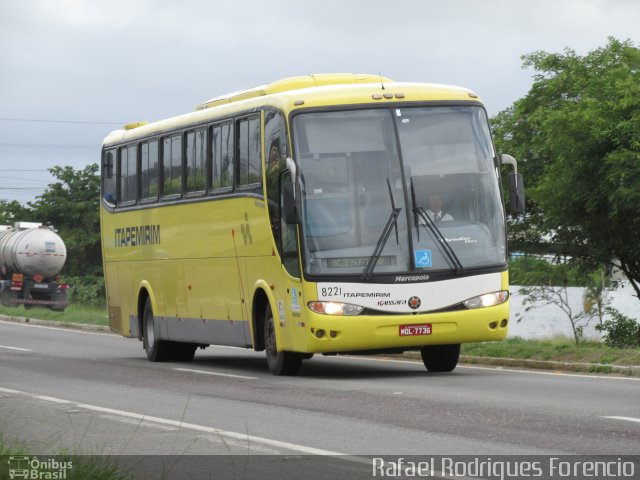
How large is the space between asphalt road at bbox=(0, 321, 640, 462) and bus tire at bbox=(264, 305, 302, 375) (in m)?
0.20

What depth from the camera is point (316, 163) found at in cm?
1853

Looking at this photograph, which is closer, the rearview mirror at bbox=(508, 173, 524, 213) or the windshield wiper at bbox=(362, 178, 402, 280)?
the windshield wiper at bbox=(362, 178, 402, 280)

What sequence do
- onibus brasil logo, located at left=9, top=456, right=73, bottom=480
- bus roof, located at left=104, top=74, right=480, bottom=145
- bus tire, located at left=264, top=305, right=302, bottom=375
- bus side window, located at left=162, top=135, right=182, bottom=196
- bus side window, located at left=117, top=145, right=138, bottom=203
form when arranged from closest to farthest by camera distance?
onibus brasil logo, located at left=9, top=456, right=73, bottom=480 < bus roof, located at left=104, top=74, right=480, bottom=145 < bus tire, located at left=264, top=305, right=302, bottom=375 < bus side window, located at left=162, top=135, right=182, bottom=196 < bus side window, located at left=117, top=145, right=138, bottom=203

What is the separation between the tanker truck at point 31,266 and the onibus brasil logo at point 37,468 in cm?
4823

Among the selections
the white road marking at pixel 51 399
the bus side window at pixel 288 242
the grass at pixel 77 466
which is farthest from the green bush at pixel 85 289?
the grass at pixel 77 466

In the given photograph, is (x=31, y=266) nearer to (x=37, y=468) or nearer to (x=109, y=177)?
(x=109, y=177)

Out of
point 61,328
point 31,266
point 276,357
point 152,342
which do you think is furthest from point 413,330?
point 31,266

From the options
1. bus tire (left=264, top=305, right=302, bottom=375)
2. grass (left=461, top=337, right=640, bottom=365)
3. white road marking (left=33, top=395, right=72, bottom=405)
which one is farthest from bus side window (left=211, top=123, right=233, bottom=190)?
white road marking (left=33, top=395, right=72, bottom=405)

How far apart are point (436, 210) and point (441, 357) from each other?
2.59m

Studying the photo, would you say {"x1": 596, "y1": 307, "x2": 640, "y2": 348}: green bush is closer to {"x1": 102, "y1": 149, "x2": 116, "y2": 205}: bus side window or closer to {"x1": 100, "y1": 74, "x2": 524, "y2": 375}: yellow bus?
{"x1": 102, "y1": 149, "x2": 116, "y2": 205}: bus side window

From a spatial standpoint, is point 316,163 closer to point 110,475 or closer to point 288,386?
point 288,386

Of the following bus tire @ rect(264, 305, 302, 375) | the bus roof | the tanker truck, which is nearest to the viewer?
the bus roof

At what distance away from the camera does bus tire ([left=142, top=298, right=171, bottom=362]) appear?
24422 millimetres

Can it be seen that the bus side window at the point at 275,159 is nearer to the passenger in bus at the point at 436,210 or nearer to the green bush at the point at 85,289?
the passenger in bus at the point at 436,210
